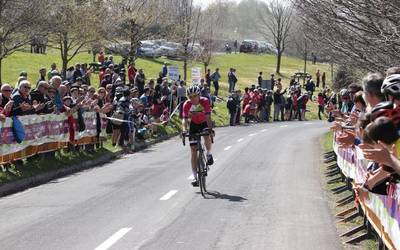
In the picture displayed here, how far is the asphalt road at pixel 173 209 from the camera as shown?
384 inches

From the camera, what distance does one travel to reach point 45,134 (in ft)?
60.9

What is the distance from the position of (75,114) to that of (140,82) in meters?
11.2

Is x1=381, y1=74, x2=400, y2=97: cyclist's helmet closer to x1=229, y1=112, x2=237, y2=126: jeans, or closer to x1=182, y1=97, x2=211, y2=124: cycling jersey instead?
x1=182, y1=97, x2=211, y2=124: cycling jersey

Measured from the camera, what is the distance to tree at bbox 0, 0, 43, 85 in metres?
24.4

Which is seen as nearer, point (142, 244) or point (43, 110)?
point (142, 244)

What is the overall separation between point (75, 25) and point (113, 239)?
2779 centimetres

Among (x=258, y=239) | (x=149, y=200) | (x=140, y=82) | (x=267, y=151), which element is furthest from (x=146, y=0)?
(x=258, y=239)

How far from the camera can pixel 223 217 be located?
37.5 feet

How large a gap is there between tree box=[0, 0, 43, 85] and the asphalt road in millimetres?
7790

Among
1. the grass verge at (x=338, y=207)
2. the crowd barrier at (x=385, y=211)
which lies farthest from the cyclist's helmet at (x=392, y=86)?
the grass verge at (x=338, y=207)

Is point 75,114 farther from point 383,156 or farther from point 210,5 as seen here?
point 210,5

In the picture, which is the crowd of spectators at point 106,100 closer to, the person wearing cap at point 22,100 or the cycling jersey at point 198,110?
the person wearing cap at point 22,100

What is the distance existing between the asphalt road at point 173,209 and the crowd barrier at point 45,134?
1.37 m

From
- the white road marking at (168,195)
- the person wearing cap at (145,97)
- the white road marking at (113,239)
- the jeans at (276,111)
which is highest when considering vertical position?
the person wearing cap at (145,97)
